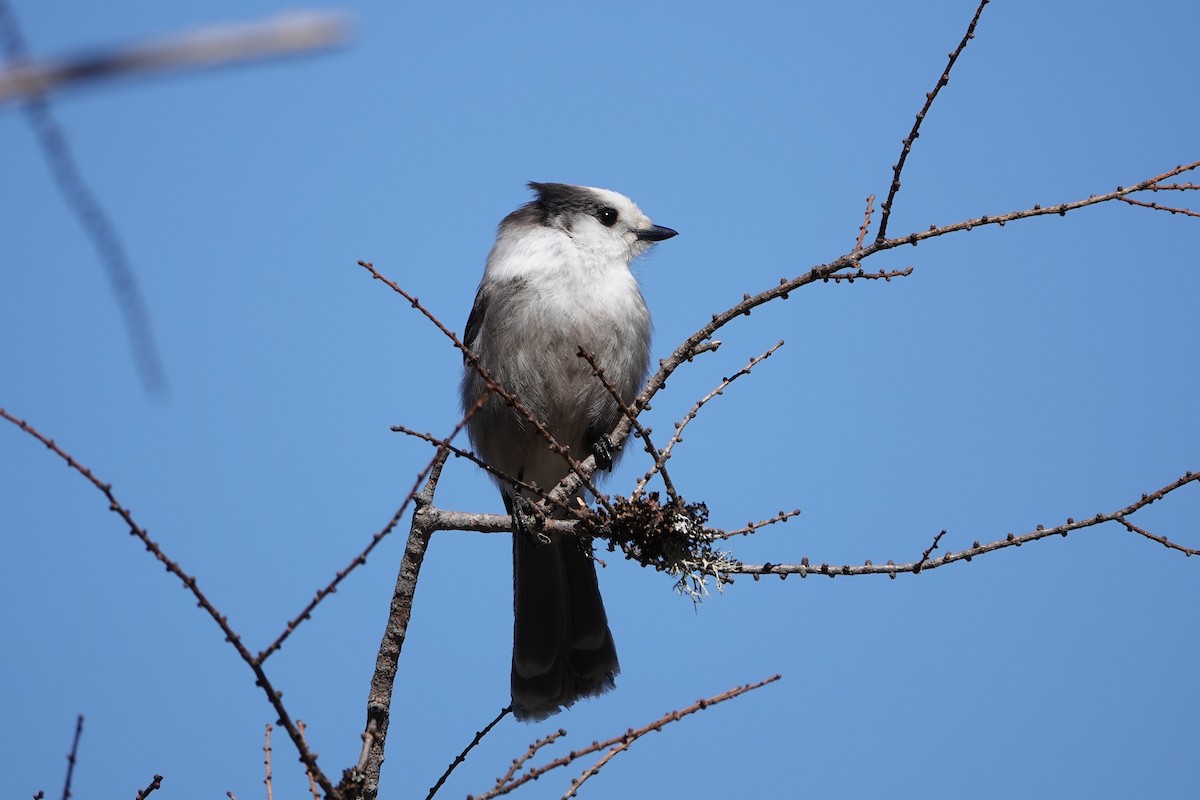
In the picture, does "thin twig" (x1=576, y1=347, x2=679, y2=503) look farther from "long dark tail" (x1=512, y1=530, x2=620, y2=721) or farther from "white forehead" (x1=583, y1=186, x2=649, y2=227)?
"white forehead" (x1=583, y1=186, x2=649, y2=227)

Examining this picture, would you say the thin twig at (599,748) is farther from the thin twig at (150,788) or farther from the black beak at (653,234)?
the black beak at (653,234)

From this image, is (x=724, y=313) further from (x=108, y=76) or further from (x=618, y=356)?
(x=108, y=76)

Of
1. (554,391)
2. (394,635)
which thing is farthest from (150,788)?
(554,391)

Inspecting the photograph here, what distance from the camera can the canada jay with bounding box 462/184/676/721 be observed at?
13.5ft

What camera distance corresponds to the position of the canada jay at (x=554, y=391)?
4.11m

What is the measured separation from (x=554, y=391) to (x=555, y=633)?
88 centimetres

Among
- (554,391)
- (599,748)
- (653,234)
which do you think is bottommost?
(599,748)

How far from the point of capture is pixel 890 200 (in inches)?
108

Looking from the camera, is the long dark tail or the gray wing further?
the gray wing

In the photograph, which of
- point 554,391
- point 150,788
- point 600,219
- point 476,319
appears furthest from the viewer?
point 600,219

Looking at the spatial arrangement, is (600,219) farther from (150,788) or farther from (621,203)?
(150,788)

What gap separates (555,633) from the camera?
4.17m

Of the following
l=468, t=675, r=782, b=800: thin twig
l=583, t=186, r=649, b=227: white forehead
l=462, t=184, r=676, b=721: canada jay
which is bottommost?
l=468, t=675, r=782, b=800: thin twig

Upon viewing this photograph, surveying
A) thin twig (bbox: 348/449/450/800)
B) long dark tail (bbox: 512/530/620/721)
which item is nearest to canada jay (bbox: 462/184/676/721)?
long dark tail (bbox: 512/530/620/721)
